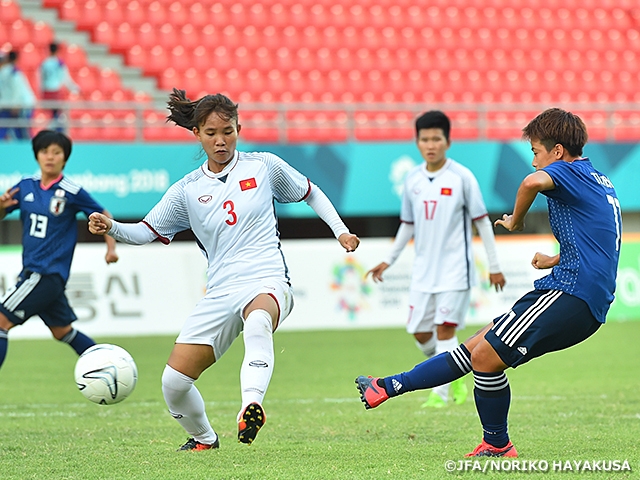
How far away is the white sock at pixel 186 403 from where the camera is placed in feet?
17.4

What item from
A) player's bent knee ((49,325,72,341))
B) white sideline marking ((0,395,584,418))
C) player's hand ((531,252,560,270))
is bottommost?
white sideline marking ((0,395,584,418))

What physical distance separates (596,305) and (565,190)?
1.90 feet

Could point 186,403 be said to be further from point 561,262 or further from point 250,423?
point 561,262

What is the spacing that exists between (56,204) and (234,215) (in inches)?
101

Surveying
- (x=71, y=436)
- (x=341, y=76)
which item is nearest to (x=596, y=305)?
(x=71, y=436)

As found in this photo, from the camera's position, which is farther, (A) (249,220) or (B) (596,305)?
(A) (249,220)

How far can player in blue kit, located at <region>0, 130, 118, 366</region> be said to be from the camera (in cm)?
730

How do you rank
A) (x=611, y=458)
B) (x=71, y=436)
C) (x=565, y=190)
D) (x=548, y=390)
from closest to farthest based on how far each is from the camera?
(x=565, y=190) → (x=611, y=458) → (x=71, y=436) → (x=548, y=390)

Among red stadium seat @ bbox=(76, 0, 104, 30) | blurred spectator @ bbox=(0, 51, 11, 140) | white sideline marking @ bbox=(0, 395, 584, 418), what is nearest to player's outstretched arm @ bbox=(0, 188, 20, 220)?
white sideline marking @ bbox=(0, 395, 584, 418)

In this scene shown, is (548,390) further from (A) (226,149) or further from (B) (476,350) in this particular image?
(A) (226,149)

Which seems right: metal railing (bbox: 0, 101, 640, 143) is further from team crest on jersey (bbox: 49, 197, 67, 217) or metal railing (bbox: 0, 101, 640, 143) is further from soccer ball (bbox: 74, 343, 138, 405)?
soccer ball (bbox: 74, 343, 138, 405)

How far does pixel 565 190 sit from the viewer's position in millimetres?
4766

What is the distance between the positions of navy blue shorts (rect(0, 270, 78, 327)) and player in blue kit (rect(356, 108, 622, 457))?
11.5 feet

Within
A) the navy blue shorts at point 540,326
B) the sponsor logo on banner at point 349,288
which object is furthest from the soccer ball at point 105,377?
the sponsor logo on banner at point 349,288
